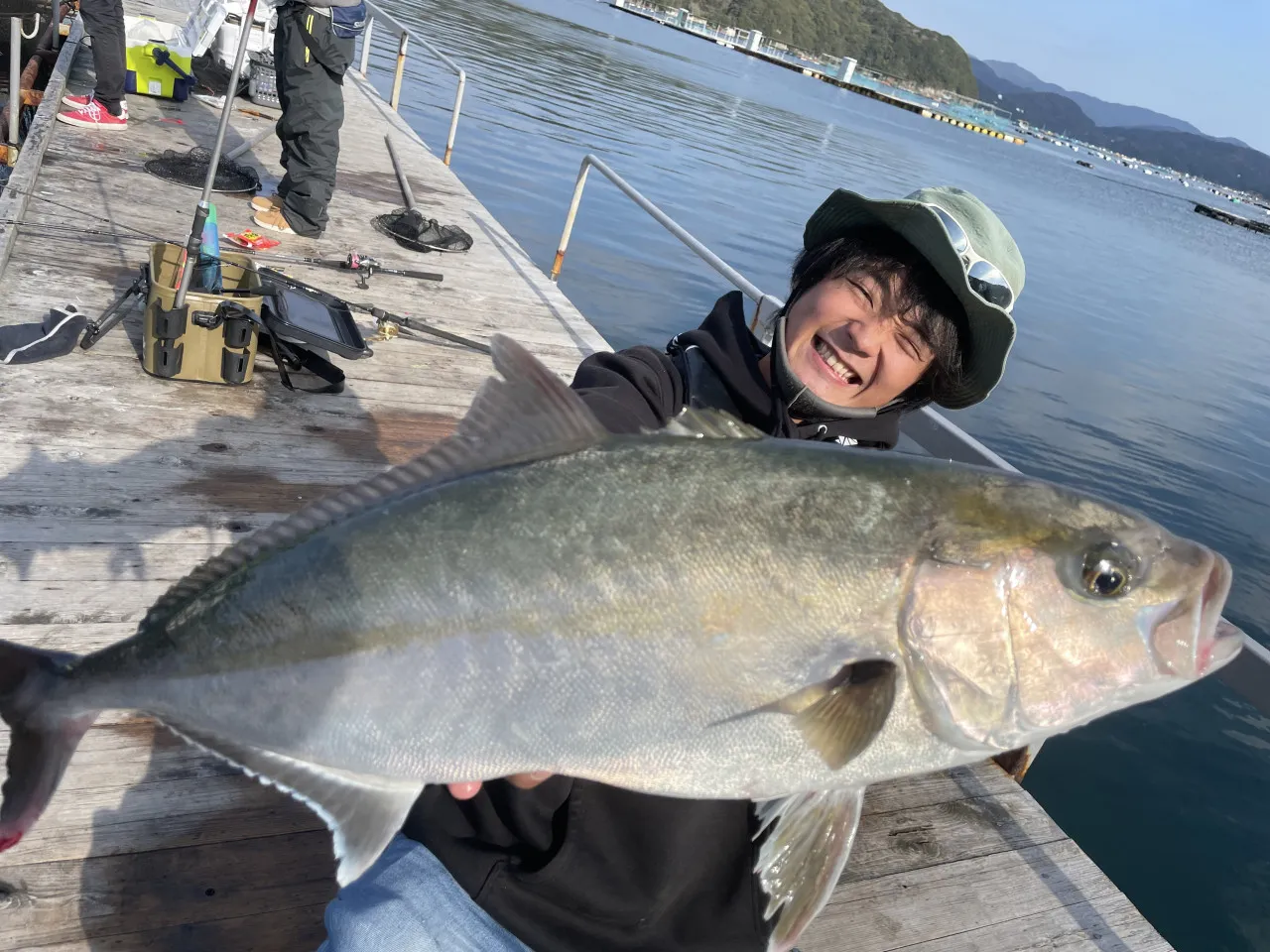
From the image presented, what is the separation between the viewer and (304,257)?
23.4 ft

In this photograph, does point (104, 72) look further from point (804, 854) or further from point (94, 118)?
point (804, 854)

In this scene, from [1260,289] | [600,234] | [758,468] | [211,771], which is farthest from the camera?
[1260,289]

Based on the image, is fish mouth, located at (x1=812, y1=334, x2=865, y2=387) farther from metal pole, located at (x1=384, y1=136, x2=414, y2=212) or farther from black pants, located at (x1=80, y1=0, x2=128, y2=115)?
black pants, located at (x1=80, y1=0, x2=128, y2=115)

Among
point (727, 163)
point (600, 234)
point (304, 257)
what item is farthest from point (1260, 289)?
point (304, 257)

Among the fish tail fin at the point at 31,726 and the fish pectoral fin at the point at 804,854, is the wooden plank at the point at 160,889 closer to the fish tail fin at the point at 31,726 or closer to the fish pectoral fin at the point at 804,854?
the fish tail fin at the point at 31,726

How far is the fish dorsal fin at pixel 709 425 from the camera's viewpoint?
1.85 m

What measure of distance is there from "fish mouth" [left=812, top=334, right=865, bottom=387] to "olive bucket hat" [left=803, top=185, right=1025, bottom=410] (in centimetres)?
35

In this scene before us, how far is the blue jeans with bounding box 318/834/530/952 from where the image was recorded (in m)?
1.98

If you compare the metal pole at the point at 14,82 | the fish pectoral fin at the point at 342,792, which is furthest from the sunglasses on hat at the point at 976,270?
the metal pole at the point at 14,82

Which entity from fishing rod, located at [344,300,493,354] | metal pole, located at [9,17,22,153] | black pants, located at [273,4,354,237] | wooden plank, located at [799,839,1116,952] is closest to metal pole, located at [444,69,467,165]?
black pants, located at [273,4,354,237]

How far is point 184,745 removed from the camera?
2.91 m

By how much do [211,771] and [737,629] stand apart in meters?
2.14

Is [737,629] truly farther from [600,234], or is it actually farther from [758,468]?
[600,234]

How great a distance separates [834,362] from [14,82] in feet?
31.3
